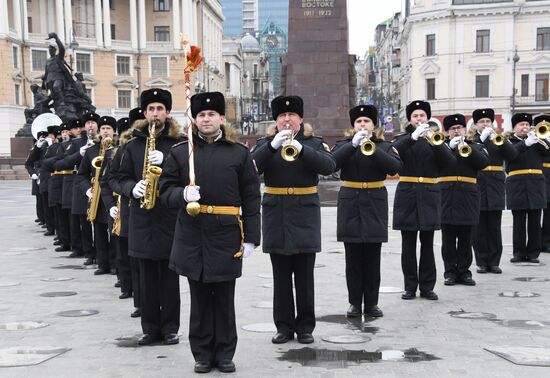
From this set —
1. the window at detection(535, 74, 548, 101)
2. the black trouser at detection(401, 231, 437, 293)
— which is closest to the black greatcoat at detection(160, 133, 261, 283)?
the black trouser at detection(401, 231, 437, 293)

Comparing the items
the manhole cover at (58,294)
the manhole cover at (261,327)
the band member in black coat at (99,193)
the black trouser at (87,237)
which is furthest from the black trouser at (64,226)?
the manhole cover at (261,327)

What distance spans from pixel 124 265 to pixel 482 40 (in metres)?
66.8

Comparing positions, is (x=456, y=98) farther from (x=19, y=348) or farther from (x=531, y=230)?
(x=19, y=348)

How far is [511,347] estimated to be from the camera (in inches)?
282

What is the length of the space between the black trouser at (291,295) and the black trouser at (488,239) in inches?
191

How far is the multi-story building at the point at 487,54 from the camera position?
2741 inches

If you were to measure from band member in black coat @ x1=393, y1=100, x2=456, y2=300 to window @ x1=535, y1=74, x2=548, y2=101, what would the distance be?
2546 inches

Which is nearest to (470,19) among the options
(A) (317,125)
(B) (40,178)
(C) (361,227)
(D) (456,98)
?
(D) (456,98)

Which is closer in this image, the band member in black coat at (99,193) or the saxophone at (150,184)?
the saxophone at (150,184)

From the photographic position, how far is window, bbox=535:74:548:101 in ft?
228

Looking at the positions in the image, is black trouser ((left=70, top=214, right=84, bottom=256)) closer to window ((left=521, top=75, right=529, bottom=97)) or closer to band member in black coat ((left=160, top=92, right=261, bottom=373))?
band member in black coat ((left=160, top=92, right=261, bottom=373))

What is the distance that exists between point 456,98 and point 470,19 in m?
7.54

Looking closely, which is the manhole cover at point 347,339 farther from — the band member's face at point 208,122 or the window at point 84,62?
the window at point 84,62

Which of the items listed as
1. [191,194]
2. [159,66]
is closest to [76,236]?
[191,194]
